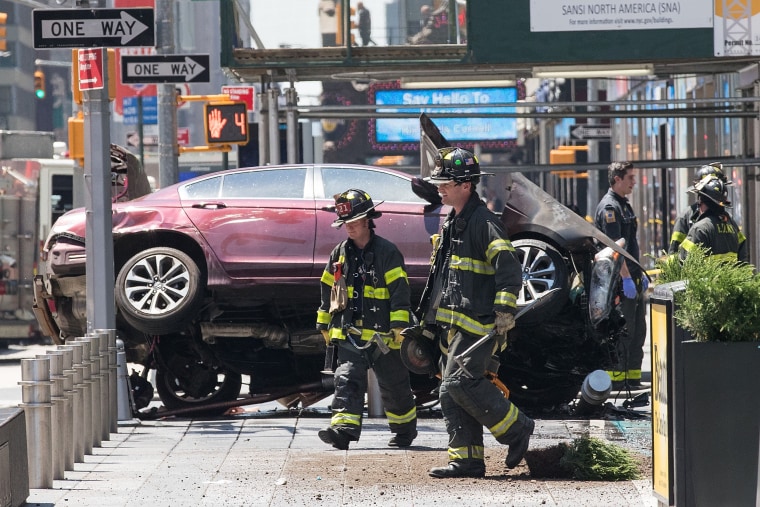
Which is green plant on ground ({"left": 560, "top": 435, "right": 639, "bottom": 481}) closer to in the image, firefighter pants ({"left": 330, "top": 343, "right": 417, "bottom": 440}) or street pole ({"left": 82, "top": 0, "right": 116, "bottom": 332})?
firefighter pants ({"left": 330, "top": 343, "right": 417, "bottom": 440})

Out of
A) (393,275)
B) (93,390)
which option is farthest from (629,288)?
(93,390)

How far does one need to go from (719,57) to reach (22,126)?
44.0 metres

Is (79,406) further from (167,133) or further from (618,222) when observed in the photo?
(167,133)

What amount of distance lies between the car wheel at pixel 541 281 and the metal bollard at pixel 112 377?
10.2 ft

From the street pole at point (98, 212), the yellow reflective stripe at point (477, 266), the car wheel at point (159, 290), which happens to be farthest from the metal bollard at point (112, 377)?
the yellow reflective stripe at point (477, 266)

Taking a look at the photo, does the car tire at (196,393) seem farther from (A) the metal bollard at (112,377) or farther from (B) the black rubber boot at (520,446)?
(B) the black rubber boot at (520,446)

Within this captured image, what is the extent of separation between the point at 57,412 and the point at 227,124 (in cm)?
1124

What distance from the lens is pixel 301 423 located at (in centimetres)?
1162

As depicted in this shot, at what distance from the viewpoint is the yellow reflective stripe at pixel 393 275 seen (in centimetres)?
996

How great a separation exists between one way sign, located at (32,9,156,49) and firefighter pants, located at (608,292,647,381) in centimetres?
456

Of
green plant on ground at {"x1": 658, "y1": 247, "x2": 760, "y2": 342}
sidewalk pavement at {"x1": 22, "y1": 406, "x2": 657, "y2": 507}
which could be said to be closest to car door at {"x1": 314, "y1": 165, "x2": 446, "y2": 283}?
sidewalk pavement at {"x1": 22, "y1": 406, "x2": 657, "y2": 507}

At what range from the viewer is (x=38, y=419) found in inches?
333

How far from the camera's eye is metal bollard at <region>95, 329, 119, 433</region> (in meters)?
10.7

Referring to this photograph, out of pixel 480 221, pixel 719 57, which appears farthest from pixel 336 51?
pixel 480 221
